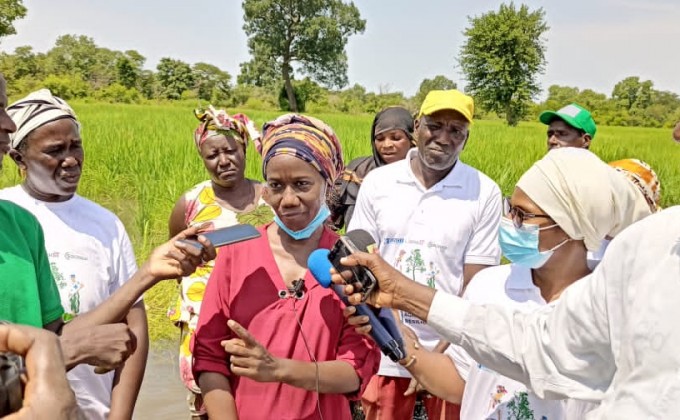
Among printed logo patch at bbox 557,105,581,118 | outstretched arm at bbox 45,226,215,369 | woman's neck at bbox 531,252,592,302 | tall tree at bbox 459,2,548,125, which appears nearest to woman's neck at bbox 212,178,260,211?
outstretched arm at bbox 45,226,215,369

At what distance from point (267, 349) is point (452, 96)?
1.91 m

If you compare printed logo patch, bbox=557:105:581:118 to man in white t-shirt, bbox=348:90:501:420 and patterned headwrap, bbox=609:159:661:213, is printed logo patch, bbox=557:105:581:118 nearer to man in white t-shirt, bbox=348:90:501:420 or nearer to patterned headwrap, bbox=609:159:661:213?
patterned headwrap, bbox=609:159:661:213

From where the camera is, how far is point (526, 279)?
216 centimetres

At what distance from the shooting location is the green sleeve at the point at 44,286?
180 cm

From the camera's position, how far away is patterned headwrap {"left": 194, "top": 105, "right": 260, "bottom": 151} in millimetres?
3768

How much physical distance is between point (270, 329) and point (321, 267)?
274 mm

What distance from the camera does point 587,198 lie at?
6.61 feet

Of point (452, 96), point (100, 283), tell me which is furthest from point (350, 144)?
point (100, 283)

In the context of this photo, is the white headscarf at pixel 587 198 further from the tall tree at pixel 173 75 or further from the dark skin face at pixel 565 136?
the tall tree at pixel 173 75

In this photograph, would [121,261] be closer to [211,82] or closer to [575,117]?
[575,117]

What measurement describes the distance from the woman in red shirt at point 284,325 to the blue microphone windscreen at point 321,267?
0.14 meters

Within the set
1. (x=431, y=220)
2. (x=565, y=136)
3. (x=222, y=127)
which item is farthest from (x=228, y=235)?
(x=565, y=136)

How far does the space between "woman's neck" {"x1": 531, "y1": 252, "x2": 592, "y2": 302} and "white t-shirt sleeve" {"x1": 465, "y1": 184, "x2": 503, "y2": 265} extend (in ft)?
3.25

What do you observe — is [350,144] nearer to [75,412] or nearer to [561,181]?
[561,181]
